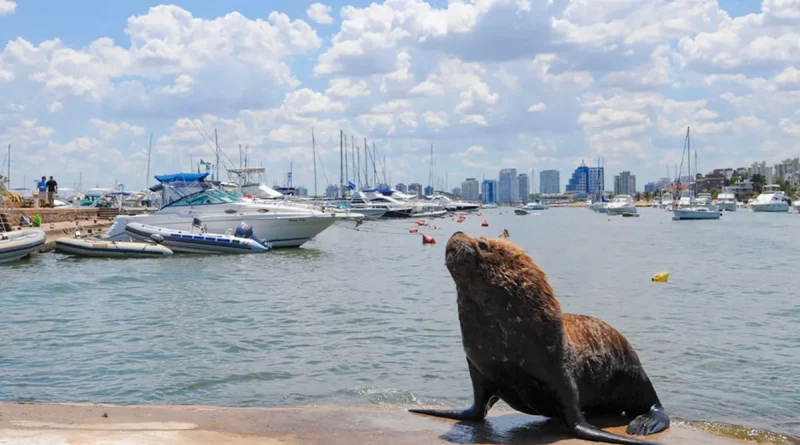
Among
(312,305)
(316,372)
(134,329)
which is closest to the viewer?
(316,372)

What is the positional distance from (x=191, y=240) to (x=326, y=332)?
19280mm

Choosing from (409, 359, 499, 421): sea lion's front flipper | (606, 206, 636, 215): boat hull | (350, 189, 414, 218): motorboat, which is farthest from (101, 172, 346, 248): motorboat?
(606, 206, 636, 215): boat hull

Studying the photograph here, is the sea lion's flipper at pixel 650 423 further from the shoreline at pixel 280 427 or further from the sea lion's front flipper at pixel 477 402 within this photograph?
the sea lion's front flipper at pixel 477 402

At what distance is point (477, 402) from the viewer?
22.6 ft

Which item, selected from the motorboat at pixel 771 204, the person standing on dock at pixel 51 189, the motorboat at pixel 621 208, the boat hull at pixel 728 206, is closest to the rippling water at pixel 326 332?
the person standing on dock at pixel 51 189

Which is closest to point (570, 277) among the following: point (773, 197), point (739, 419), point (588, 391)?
point (739, 419)

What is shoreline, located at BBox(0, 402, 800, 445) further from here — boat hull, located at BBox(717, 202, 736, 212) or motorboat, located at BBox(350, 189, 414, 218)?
boat hull, located at BBox(717, 202, 736, 212)

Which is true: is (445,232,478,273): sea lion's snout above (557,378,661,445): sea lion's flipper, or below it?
above

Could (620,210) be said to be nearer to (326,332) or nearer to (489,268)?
(326,332)

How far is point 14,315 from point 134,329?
3.52 metres

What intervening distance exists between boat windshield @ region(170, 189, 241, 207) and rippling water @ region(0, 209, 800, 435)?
538 cm

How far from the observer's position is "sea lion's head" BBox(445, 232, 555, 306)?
6.05 meters

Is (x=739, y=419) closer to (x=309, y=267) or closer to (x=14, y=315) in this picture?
(x=14, y=315)

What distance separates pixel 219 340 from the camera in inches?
537
